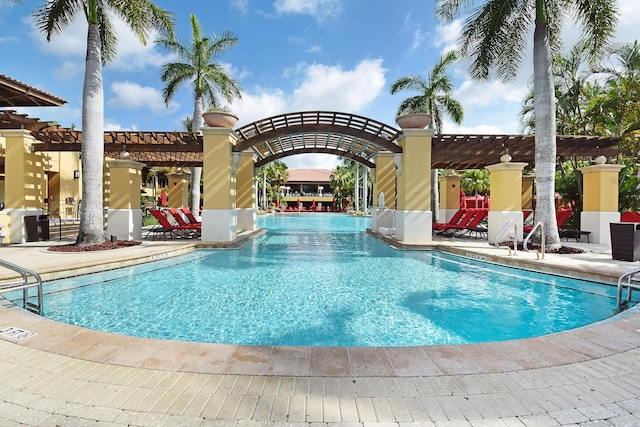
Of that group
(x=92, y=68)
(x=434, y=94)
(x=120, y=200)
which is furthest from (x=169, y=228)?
(x=434, y=94)

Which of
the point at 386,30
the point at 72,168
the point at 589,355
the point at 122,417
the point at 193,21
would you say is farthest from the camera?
the point at 72,168

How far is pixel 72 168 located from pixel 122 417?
89.3ft

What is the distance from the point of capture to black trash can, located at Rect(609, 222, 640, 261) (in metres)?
9.16

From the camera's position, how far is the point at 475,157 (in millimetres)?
16047

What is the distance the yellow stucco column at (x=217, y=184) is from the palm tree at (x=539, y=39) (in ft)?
31.6

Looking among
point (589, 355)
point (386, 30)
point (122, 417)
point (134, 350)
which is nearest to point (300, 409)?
point (122, 417)

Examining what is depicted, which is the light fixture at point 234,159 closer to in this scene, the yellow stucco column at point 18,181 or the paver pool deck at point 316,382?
the yellow stucco column at point 18,181

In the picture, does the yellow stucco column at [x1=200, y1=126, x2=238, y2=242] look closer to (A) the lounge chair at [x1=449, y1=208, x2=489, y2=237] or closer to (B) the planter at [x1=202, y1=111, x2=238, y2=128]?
(B) the planter at [x1=202, y1=111, x2=238, y2=128]

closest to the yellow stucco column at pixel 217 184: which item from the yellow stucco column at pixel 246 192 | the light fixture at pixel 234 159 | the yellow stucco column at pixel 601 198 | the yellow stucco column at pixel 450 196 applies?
the light fixture at pixel 234 159

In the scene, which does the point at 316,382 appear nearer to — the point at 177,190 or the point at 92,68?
the point at 92,68

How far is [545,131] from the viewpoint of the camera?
1116 cm

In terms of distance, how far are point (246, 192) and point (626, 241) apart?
16018mm

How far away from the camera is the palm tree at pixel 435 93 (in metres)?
20.8

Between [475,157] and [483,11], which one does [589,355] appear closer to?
[483,11]
